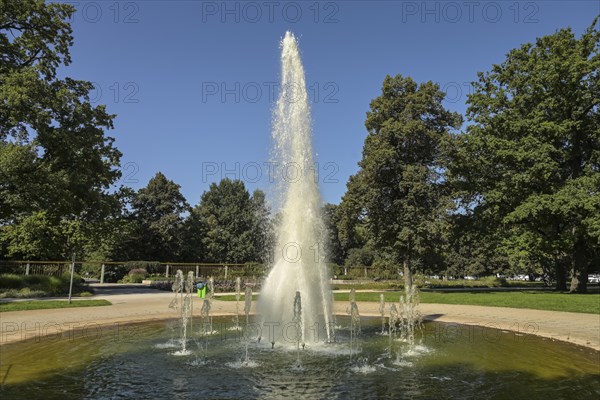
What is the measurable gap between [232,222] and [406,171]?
4827 cm

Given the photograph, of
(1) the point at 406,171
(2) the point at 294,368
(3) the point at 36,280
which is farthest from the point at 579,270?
(3) the point at 36,280

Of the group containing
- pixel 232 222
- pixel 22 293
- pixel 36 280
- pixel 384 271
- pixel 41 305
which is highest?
pixel 232 222

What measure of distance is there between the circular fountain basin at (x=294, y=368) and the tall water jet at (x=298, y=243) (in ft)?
2.94

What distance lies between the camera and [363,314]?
20344 mm

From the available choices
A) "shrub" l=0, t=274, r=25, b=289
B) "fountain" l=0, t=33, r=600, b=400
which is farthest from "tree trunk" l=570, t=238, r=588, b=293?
"shrub" l=0, t=274, r=25, b=289

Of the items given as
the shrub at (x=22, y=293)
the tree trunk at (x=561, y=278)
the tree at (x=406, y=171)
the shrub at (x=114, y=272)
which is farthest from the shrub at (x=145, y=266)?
the tree trunk at (x=561, y=278)

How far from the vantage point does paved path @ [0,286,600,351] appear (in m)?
13.3

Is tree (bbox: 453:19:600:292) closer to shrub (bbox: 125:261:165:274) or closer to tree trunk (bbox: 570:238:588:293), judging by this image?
tree trunk (bbox: 570:238:588:293)

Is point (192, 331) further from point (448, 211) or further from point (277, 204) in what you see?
point (448, 211)

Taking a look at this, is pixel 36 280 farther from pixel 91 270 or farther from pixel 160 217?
pixel 160 217

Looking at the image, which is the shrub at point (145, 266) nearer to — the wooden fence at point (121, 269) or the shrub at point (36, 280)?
the wooden fence at point (121, 269)

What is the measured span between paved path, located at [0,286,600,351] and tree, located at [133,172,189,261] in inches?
1667

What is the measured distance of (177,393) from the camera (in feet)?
24.2

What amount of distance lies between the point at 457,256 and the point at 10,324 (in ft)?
269
